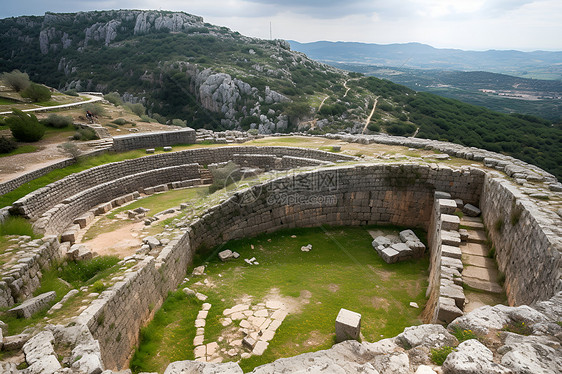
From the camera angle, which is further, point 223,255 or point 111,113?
point 111,113

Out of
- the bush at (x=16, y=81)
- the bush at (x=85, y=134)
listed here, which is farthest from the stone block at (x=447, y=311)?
the bush at (x=16, y=81)

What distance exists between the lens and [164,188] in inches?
697

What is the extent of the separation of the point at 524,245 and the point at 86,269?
1078cm

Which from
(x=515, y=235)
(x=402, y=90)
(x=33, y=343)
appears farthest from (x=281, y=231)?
(x=402, y=90)

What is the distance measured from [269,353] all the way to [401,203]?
28.0ft

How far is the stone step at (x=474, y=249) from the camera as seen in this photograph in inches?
328

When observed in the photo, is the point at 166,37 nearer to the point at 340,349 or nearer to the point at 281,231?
the point at 281,231

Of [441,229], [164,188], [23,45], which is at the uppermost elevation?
[23,45]

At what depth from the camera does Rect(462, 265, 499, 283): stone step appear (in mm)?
7277

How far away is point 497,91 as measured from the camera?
121250 mm

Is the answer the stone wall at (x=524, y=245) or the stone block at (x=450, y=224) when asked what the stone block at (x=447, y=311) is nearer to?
the stone wall at (x=524, y=245)

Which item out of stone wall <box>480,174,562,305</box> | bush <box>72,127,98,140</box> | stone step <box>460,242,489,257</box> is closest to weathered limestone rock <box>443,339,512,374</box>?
stone wall <box>480,174,562,305</box>

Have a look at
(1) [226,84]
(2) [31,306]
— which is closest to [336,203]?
(2) [31,306]

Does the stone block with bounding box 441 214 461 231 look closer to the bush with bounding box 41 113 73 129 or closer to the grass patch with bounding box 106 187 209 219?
the grass patch with bounding box 106 187 209 219
